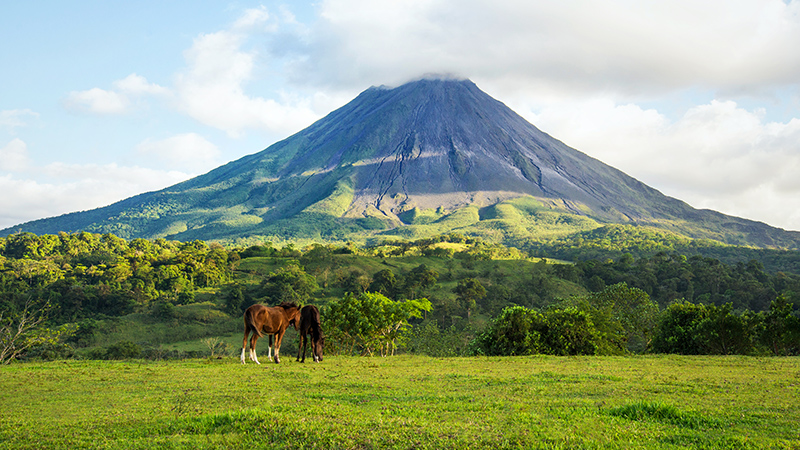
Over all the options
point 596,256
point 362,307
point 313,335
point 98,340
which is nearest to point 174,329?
point 98,340

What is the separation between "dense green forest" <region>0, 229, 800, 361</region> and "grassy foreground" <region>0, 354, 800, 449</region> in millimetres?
8047

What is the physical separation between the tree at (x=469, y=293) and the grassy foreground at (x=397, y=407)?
169 ft

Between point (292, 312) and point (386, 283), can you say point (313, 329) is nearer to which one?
point (292, 312)

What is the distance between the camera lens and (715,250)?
138m

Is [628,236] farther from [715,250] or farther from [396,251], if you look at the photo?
[396,251]

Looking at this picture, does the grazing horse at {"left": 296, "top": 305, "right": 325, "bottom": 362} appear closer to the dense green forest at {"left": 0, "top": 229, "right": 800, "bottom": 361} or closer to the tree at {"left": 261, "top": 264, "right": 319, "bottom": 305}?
the dense green forest at {"left": 0, "top": 229, "right": 800, "bottom": 361}

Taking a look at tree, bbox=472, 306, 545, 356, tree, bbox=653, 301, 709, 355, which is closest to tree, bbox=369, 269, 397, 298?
tree, bbox=472, 306, 545, 356

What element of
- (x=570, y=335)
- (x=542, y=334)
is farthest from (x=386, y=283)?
(x=570, y=335)

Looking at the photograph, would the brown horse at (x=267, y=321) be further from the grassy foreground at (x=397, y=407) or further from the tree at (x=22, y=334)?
the tree at (x=22, y=334)

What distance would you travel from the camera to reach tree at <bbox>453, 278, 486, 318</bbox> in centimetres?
6456

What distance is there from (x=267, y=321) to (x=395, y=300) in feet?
177

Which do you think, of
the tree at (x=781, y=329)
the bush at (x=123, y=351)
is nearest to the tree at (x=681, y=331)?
the tree at (x=781, y=329)

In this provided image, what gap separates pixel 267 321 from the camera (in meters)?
15.0

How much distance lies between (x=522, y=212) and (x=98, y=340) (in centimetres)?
16387
